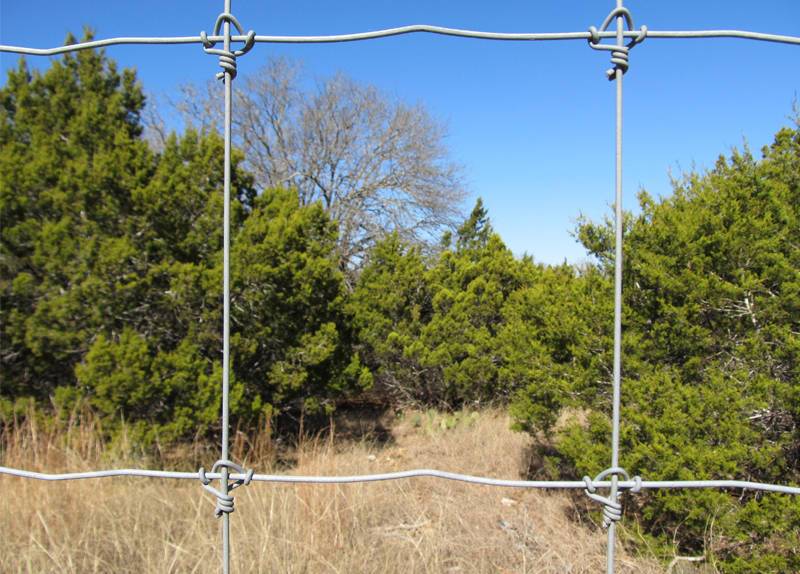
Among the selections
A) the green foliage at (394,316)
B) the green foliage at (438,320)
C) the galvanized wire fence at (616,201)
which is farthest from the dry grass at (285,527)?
the green foliage at (394,316)

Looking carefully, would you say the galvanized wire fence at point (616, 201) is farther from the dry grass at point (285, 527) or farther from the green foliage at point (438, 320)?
the green foliage at point (438, 320)

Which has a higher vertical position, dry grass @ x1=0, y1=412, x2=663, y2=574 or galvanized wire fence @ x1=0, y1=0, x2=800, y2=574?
galvanized wire fence @ x1=0, y1=0, x2=800, y2=574

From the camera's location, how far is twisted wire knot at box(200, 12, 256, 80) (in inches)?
39.0

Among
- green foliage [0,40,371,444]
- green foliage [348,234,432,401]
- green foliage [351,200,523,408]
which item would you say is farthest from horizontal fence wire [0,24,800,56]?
green foliage [348,234,432,401]

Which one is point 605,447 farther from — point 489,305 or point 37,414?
point 37,414

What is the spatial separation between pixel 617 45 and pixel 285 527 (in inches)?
75.1

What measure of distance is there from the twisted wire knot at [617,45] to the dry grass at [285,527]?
142 centimetres

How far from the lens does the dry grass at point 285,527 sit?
5.76 feet

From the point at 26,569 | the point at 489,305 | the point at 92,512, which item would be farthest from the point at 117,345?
the point at 489,305

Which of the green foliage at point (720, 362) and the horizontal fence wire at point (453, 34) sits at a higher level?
the horizontal fence wire at point (453, 34)

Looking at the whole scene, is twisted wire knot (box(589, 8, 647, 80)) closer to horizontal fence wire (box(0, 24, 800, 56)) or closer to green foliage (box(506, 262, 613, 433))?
horizontal fence wire (box(0, 24, 800, 56))

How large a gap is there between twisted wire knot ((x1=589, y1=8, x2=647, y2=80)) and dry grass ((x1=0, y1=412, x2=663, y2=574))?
4.67ft

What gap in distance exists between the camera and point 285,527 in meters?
2.01

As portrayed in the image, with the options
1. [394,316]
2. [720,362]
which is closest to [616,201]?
[720,362]
